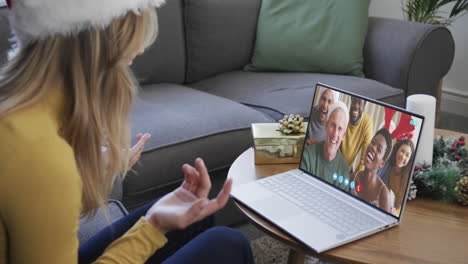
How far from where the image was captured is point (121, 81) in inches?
32.8

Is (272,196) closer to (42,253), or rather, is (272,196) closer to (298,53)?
(42,253)

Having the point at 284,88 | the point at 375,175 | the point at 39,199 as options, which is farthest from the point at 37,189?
the point at 284,88

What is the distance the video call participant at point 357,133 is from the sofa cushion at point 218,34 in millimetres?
1264

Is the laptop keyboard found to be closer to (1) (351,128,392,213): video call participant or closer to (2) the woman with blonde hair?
(1) (351,128,392,213): video call participant

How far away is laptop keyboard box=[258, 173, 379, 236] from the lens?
1035mm

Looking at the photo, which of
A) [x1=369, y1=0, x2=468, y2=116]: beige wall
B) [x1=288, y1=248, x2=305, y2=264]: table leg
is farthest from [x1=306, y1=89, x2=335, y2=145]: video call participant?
[x1=369, y1=0, x2=468, y2=116]: beige wall

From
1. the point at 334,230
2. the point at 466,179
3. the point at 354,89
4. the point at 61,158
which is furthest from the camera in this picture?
the point at 354,89

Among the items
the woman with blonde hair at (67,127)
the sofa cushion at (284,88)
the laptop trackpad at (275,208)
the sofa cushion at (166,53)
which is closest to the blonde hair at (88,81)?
the woman with blonde hair at (67,127)

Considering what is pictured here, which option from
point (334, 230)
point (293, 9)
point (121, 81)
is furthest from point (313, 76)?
point (121, 81)

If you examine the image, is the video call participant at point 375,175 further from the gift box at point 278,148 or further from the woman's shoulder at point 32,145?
the woman's shoulder at point 32,145

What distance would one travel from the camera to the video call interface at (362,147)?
1.04 m

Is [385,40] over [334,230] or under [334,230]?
over

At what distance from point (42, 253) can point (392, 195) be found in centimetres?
68

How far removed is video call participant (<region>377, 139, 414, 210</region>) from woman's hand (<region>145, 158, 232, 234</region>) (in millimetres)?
380
